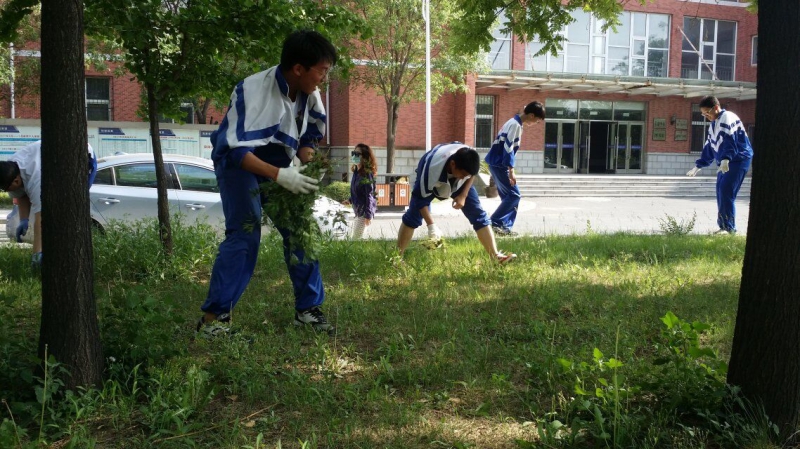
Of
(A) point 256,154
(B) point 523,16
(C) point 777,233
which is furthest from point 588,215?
(C) point 777,233

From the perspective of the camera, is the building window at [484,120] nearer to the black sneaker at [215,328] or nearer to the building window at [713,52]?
the building window at [713,52]

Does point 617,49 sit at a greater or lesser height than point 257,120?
greater

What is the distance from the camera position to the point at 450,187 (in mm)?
6762

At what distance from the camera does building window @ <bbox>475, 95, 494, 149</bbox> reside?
30.6m

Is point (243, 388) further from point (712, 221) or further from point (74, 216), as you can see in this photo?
point (712, 221)

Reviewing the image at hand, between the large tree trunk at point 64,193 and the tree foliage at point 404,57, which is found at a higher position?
the tree foliage at point 404,57

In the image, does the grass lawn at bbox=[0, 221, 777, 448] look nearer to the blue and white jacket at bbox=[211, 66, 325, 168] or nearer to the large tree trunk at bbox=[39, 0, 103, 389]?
the large tree trunk at bbox=[39, 0, 103, 389]

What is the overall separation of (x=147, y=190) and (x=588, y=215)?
11.6m

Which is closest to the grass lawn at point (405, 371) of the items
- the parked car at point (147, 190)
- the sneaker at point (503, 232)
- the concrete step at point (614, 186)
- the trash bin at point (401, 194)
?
the parked car at point (147, 190)

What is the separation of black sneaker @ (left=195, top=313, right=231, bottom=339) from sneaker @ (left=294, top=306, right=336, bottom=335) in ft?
1.55

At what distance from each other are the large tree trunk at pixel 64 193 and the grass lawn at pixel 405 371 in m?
0.16

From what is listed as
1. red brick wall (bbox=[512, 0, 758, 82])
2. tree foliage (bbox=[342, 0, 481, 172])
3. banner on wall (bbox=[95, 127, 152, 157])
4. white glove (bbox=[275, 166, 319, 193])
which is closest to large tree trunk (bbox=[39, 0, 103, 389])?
white glove (bbox=[275, 166, 319, 193])

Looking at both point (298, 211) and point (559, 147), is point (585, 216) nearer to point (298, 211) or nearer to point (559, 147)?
point (298, 211)

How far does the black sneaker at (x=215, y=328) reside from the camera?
3.95 meters
